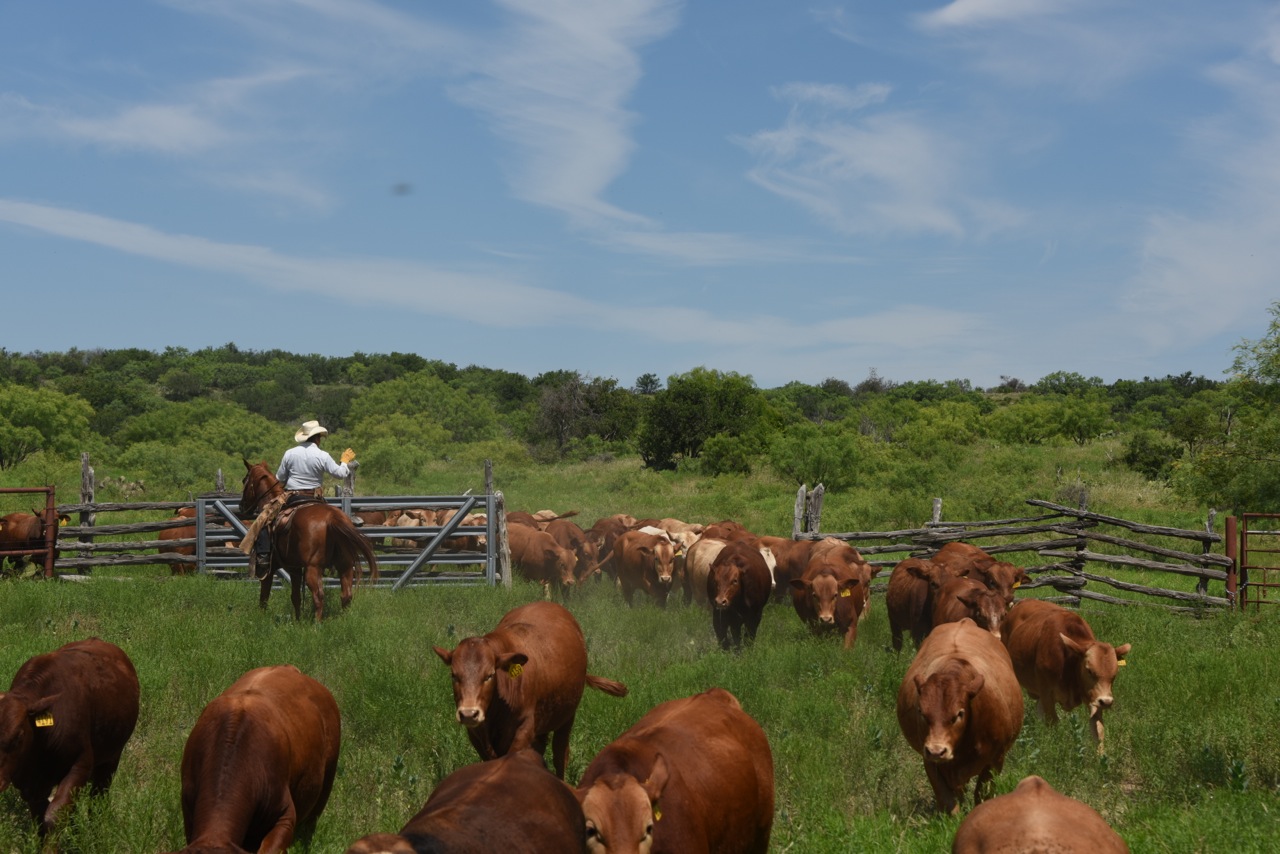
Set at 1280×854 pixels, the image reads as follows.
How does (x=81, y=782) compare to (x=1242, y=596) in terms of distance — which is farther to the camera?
(x=1242, y=596)

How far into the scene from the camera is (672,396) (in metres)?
43.5

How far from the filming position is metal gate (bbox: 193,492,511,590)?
16.9m

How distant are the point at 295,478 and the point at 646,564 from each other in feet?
18.9

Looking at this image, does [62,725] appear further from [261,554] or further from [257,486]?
[261,554]

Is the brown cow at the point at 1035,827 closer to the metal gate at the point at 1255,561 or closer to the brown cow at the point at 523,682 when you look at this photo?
the brown cow at the point at 523,682

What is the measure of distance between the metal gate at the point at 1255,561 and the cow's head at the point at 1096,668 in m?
6.99

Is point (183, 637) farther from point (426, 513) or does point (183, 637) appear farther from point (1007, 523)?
point (1007, 523)

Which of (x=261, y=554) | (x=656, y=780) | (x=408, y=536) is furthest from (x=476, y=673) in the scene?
(x=408, y=536)

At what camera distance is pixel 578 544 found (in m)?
18.3

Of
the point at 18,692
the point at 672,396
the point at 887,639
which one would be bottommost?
the point at 887,639

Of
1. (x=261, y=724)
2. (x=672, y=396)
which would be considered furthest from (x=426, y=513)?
(x=672, y=396)

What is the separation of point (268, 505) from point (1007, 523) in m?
13.3

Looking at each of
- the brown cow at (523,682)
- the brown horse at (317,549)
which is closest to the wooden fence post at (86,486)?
the brown horse at (317,549)

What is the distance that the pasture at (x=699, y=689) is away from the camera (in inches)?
250
